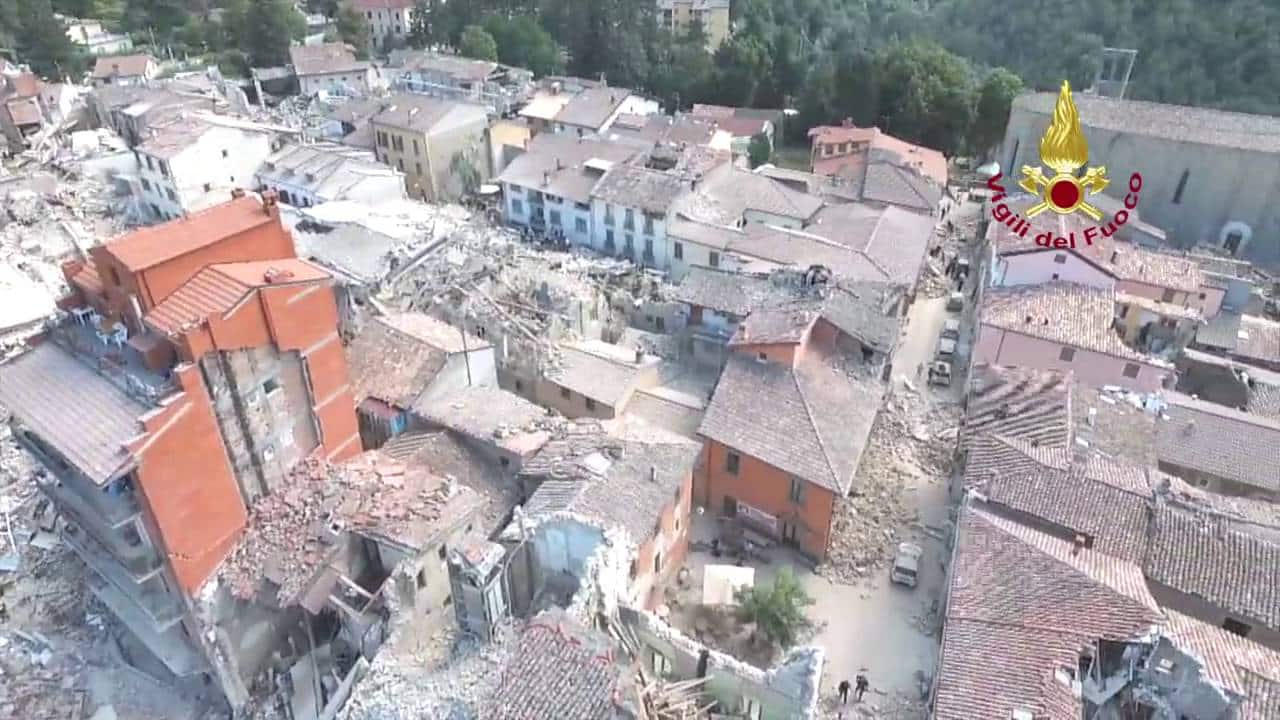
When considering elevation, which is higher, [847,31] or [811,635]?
[847,31]

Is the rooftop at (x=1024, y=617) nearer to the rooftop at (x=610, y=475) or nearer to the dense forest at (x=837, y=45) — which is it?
the rooftop at (x=610, y=475)

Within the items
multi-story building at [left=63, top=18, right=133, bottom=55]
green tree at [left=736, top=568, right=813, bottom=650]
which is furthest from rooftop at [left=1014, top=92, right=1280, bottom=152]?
multi-story building at [left=63, top=18, right=133, bottom=55]

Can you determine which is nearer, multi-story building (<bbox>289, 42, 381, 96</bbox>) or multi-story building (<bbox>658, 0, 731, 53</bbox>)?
multi-story building (<bbox>289, 42, 381, 96</bbox>)

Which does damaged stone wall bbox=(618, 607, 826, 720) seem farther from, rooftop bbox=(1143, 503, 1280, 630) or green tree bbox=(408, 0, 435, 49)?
green tree bbox=(408, 0, 435, 49)

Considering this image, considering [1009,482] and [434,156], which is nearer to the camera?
[1009,482]

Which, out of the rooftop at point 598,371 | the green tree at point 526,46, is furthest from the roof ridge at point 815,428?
the green tree at point 526,46

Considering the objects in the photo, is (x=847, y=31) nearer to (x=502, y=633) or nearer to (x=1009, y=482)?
(x=1009, y=482)

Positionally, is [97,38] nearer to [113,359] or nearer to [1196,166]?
[113,359]

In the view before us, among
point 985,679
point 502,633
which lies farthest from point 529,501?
point 985,679
